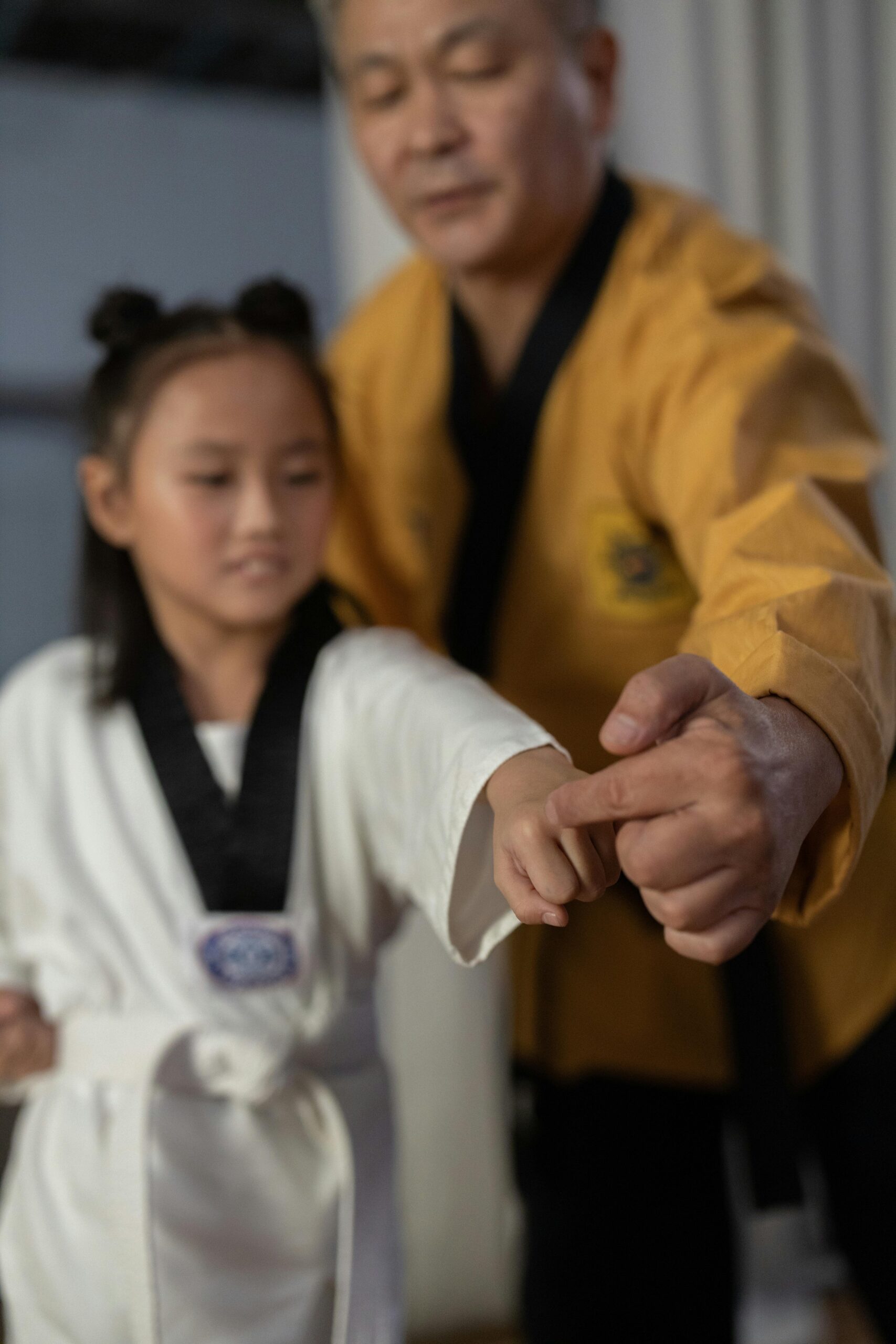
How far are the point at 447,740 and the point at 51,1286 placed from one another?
0.36 meters

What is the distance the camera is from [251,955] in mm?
649

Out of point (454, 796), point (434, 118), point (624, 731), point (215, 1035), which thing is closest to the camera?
point (624, 731)

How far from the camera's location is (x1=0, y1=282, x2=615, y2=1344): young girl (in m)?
0.61

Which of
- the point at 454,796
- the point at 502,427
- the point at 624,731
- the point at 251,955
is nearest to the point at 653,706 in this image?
the point at 624,731

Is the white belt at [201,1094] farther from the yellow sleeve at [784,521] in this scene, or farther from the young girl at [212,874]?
the yellow sleeve at [784,521]

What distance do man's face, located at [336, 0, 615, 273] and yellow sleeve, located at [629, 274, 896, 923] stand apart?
13 centimetres

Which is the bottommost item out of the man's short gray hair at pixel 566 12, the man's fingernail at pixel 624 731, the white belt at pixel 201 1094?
the white belt at pixel 201 1094

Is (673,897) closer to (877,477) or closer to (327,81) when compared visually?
(877,477)

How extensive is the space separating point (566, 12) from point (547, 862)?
0.59 meters

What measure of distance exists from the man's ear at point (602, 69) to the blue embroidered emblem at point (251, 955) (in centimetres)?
55

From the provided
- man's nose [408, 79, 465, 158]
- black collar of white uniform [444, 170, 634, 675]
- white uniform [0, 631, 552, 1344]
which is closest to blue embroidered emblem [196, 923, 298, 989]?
white uniform [0, 631, 552, 1344]

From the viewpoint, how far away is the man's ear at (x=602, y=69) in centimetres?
79

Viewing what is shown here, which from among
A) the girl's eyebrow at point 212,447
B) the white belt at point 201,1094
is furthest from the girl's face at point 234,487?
the white belt at point 201,1094

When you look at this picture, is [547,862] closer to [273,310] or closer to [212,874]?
[212,874]
